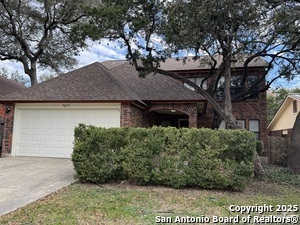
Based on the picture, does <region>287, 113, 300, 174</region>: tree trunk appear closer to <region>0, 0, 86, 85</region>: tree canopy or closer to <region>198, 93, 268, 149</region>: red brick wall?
<region>198, 93, 268, 149</region>: red brick wall

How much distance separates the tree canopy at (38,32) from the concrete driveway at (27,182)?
1158 centimetres

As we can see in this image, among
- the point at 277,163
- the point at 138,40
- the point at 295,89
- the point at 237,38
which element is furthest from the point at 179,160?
the point at 295,89

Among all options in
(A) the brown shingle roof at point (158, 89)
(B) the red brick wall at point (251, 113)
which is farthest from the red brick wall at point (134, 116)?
(B) the red brick wall at point (251, 113)

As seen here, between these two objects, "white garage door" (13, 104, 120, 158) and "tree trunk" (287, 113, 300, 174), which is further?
"white garage door" (13, 104, 120, 158)

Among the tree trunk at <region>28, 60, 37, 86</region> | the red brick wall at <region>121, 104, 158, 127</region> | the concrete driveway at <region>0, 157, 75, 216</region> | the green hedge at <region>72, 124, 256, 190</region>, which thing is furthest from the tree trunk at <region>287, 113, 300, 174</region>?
the tree trunk at <region>28, 60, 37, 86</region>

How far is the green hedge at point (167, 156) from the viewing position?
6.61 metres

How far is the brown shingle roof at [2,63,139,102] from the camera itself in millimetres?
11674

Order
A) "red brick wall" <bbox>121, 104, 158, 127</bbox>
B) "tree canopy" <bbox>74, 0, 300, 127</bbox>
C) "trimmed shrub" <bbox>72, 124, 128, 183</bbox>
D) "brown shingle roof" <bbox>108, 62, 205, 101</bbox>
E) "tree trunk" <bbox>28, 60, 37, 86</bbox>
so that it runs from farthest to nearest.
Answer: "tree trunk" <bbox>28, 60, 37, 86</bbox> < "brown shingle roof" <bbox>108, 62, 205, 101</bbox> < "red brick wall" <bbox>121, 104, 158, 127</bbox> < "tree canopy" <bbox>74, 0, 300, 127</bbox> < "trimmed shrub" <bbox>72, 124, 128, 183</bbox>

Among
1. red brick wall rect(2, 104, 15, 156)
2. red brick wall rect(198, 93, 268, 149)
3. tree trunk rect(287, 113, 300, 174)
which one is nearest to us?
tree trunk rect(287, 113, 300, 174)

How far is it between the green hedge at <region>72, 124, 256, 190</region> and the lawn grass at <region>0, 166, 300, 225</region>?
0.98 feet

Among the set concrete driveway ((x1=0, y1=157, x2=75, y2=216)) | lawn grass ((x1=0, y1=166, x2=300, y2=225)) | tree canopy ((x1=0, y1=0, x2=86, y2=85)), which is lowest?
lawn grass ((x1=0, y1=166, x2=300, y2=225))

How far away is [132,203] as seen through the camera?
5.36 metres

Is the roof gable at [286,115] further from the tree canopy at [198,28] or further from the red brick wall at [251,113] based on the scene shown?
the tree canopy at [198,28]

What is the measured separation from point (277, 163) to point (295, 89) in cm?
2511
